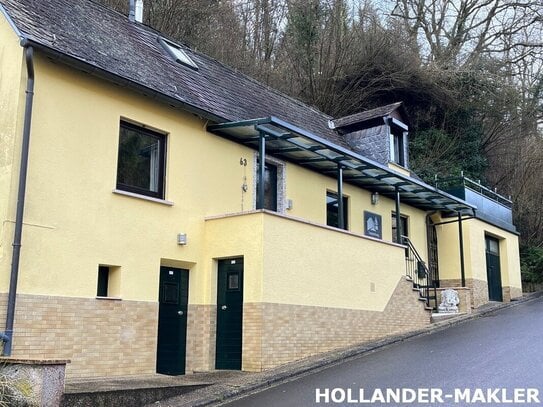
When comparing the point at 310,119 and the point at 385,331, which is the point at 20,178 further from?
the point at 310,119

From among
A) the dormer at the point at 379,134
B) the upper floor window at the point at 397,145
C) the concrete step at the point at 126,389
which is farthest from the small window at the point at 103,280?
the upper floor window at the point at 397,145

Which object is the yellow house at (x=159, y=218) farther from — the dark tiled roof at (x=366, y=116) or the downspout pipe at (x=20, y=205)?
the dark tiled roof at (x=366, y=116)

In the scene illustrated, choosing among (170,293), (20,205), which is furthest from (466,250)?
(20,205)

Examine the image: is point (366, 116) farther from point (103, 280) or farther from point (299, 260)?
point (103, 280)

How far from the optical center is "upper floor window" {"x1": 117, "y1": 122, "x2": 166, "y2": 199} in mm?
11250

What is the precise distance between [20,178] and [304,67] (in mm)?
21143

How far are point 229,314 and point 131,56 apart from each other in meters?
5.57

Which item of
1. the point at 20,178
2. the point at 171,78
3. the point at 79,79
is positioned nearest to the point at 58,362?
the point at 20,178

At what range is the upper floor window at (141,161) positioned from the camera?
11.2 meters

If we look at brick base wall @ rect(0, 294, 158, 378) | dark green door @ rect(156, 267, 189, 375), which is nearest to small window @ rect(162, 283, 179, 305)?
dark green door @ rect(156, 267, 189, 375)

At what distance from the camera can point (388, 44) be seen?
28.5 m

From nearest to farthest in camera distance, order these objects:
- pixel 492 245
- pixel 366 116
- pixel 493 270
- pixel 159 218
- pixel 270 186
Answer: pixel 159 218
pixel 270 186
pixel 366 116
pixel 493 270
pixel 492 245

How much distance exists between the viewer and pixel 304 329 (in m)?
12.2

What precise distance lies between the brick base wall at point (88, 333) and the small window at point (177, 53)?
249 inches
